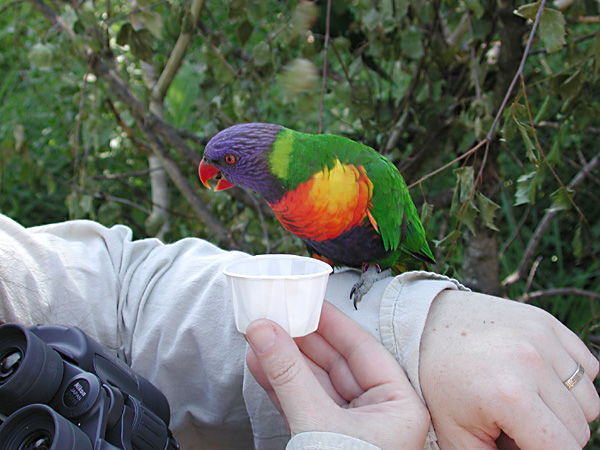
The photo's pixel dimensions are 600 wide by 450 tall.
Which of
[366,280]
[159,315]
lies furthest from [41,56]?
[366,280]

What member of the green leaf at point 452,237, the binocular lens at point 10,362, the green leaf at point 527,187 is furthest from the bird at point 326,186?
the binocular lens at point 10,362

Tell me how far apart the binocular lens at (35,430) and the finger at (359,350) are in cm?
38

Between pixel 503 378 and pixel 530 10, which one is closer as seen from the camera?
pixel 503 378

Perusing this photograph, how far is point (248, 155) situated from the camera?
1012 millimetres

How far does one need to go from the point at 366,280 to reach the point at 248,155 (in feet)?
1.21

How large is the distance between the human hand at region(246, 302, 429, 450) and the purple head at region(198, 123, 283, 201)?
→ 1.16 feet

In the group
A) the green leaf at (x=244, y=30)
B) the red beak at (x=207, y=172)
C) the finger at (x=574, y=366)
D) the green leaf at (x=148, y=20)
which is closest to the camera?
the finger at (x=574, y=366)

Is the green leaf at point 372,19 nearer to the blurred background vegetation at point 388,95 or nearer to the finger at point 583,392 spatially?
the blurred background vegetation at point 388,95

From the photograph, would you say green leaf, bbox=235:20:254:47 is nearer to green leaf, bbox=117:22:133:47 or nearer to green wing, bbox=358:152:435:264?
green leaf, bbox=117:22:133:47

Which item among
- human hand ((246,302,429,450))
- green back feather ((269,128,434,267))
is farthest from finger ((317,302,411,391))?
green back feather ((269,128,434,267))

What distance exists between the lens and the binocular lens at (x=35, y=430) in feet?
1.86

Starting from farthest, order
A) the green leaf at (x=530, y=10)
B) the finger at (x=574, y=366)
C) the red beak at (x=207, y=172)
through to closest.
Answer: the red beak at (x=207, y=172) < the green leaf at (x=530, y=10) < the finger at (x=574, y=366)

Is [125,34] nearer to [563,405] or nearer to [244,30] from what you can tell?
[244,30]

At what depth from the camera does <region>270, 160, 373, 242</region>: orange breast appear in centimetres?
101
